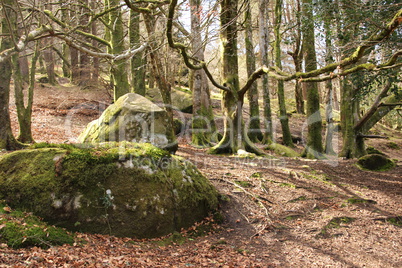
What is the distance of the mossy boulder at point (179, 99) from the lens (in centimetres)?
1669

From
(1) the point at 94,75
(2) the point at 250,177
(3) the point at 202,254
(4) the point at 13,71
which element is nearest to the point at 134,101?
(4) the point at 13,71

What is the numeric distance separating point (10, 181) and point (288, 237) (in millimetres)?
4107

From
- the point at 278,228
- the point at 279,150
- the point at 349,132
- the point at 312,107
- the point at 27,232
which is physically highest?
the point at 312,107

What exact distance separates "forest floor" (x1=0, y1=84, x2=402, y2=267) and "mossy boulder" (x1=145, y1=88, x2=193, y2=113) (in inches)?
334

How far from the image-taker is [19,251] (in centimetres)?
283

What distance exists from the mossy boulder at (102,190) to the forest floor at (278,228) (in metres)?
0.24

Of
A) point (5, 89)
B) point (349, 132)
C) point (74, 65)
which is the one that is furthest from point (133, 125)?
point (74, 65)

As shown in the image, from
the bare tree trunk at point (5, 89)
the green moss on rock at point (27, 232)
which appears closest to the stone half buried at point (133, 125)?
the bare tree trunk at point (5, 89)

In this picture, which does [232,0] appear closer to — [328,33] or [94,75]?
[328,33]

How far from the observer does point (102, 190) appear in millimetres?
3939

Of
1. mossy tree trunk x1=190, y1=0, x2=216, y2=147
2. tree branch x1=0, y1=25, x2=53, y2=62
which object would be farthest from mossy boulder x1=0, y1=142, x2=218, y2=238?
mossy tree trunk x1=190, y1=0, x2=216, y2=147

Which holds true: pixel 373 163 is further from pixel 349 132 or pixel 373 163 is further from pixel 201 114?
pixel 201 114

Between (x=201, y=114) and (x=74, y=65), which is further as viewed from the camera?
(x=74, y=65)

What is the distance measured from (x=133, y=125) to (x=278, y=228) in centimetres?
434
